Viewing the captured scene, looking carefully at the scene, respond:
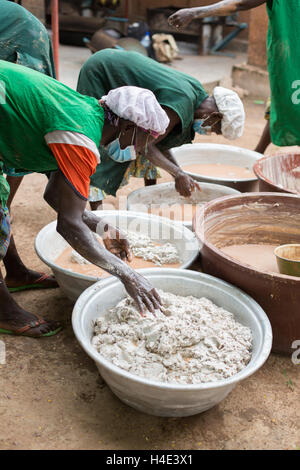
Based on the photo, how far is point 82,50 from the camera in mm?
8617

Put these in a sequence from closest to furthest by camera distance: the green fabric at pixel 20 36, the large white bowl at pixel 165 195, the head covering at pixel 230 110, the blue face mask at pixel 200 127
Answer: the green fabric at pixel 20 36
the head covering at pixel 230 110
the blue face mask at pixel 200 127
the large white bowl at pixel 165 195

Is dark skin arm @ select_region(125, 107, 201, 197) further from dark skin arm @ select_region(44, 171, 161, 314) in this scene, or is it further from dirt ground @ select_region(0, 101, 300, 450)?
dirt ground @ select_region(0, 101, 300, 450)

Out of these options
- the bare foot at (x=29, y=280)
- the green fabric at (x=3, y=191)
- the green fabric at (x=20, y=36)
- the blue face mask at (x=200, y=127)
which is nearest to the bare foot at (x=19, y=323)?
the bare foot at (x=29, y=280)

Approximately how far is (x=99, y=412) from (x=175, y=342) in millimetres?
454

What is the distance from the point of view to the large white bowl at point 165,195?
11.6 feet

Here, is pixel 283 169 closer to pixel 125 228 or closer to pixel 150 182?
pixel 150 182

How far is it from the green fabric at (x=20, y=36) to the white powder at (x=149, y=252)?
113 centimetres

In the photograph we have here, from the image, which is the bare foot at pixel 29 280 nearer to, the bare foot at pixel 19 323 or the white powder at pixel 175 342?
the bare foot at pixel 19 323

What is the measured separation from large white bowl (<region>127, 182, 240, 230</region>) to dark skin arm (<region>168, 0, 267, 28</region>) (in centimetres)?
116

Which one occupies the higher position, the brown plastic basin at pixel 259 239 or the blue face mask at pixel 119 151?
the blue face mask at pixel 119 151

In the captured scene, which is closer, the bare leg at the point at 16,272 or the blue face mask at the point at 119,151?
the blue face mask at the point at 119,151

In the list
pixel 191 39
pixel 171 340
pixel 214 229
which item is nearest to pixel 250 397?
pixel 171 340

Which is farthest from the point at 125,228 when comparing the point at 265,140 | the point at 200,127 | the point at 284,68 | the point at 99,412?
the point at 265,140

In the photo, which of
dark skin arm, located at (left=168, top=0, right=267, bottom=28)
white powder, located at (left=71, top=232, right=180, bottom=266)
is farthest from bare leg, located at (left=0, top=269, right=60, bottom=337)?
dark skin arm, located at (left=168, top=0, right=267, bottom=28)
